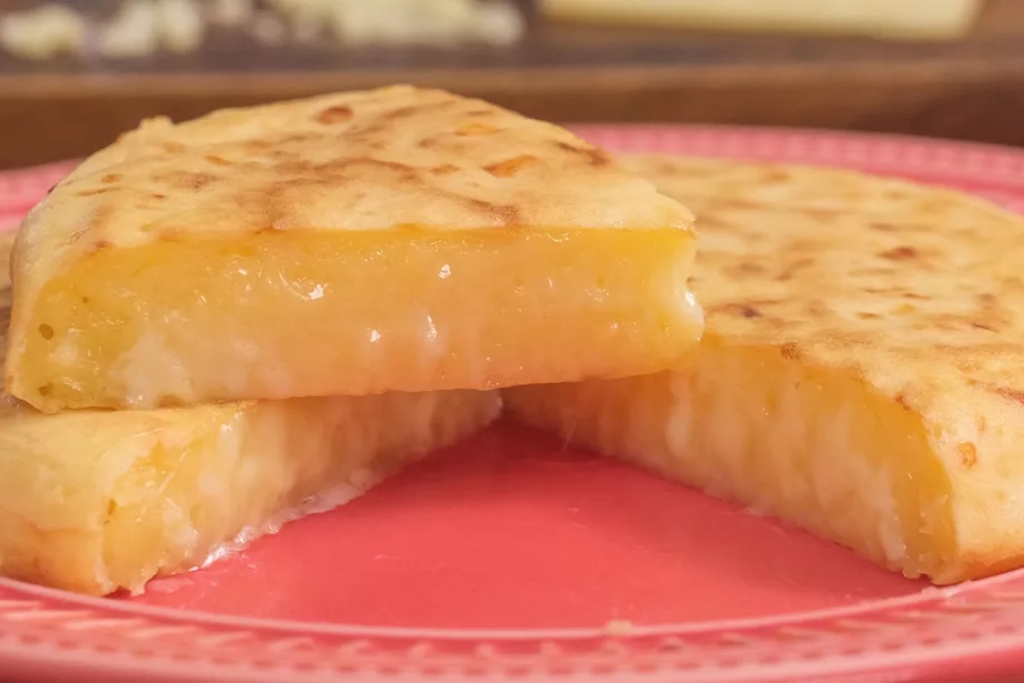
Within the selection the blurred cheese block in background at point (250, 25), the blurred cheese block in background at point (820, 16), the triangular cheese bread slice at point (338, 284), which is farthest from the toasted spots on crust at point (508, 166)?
the blurred cheese block in background at point (820, 16)

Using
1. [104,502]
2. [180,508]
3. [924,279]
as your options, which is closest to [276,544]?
[180,508]

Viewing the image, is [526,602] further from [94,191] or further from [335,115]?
[335,115]

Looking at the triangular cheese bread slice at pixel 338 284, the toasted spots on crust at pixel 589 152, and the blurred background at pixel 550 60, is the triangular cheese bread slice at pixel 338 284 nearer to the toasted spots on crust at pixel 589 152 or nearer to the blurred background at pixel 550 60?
the toasted spots on crust at pixel 589 152

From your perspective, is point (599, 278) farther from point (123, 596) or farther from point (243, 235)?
point (123, 596)

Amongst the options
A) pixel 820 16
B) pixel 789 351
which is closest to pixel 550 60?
pixel 820 16

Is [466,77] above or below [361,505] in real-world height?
above

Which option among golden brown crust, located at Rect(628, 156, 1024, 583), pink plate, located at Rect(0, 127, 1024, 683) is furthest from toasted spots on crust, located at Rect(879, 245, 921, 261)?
pink plate, located at Rect(0, 127, 1024, 683)

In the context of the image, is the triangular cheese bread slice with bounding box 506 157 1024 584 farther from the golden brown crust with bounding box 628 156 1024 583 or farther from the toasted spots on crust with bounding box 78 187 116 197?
the toasted spots on crust with bounding box 78 187 116 197
